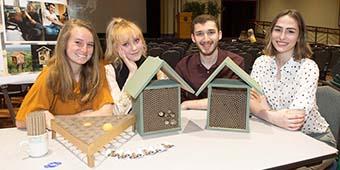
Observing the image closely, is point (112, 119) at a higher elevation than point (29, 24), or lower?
lower

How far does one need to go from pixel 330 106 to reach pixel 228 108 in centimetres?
74

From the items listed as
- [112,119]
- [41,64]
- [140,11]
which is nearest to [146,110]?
[112,119]

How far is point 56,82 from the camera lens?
179 cm

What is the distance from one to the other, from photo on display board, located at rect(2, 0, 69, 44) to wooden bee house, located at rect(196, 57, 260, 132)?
142cm

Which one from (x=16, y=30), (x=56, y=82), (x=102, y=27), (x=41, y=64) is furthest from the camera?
(x=102, y=27)

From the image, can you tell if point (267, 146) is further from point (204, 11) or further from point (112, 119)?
point (204, 11)

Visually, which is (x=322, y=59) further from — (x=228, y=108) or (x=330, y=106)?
(x=228, y=108)

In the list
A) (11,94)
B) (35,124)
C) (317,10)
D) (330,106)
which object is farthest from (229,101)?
(317,10)

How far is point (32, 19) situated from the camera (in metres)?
2.42

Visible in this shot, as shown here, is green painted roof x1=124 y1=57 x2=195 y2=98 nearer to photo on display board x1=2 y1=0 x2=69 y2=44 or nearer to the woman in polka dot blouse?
the woman in polka dot blouse

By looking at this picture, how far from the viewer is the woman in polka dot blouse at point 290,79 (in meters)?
1.78

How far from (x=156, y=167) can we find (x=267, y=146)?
1.72 ft

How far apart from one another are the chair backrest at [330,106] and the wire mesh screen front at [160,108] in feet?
3.17

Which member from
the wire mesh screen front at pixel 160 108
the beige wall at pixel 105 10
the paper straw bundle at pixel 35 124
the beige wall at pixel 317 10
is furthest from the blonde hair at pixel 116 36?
the beige wall at pixel 317 10
